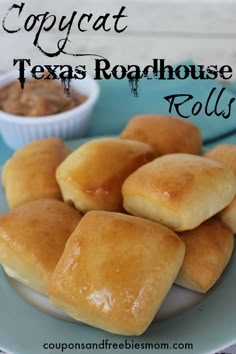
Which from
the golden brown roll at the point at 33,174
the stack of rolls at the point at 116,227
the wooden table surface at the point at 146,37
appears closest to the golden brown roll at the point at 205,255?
the stack of rolls at the point at 116,227

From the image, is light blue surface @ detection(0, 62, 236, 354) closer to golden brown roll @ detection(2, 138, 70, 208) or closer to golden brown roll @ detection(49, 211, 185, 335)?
golden brown roll @ detection(49, 211, 185, 335)

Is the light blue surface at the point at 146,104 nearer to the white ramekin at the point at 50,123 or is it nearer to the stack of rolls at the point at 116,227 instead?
the white ramekin at the point at 50,123

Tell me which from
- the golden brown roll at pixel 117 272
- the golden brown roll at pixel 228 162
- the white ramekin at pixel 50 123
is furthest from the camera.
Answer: the white ramekin at pixel 50 123

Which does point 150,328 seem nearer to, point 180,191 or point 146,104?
point 180,191

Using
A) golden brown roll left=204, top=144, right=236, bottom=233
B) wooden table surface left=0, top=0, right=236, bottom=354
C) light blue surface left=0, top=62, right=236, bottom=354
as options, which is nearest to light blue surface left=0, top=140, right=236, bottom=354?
light blue surface left=0, top=62, right=236, bottom=354

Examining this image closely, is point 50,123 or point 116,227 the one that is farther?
point 50,123

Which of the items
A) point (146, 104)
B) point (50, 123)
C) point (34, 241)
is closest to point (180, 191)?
point (34, 241)
